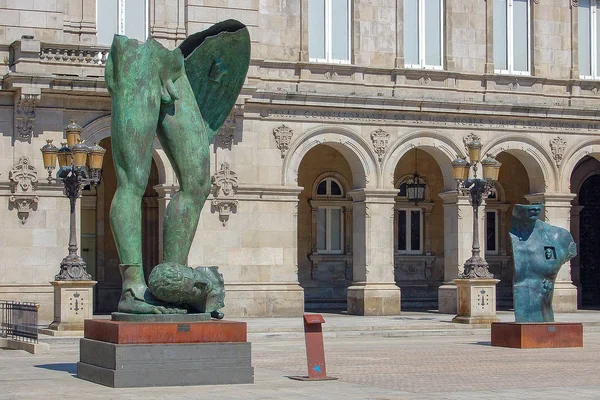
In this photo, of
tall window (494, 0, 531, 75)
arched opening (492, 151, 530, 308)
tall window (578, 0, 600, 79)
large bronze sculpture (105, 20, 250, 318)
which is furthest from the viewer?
arched opening (492, 151, 530, 308)

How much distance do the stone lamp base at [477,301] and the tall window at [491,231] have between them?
10.2 metres

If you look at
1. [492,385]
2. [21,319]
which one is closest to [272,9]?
[21,319]

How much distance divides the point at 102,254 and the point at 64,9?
24.6ft

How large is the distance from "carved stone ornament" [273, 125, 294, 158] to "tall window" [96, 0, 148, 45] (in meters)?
4.28

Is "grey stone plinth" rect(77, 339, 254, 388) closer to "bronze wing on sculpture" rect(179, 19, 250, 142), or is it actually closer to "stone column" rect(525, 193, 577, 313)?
"bronze wing on sculpture" rect(179, 19, 250, 142)

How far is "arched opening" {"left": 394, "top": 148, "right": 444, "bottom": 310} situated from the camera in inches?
1528

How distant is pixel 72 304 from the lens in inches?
1016

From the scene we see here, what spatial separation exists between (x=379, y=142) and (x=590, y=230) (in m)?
9.62

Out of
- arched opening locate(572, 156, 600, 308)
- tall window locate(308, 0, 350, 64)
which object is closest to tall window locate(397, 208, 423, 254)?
arched opening locate(572, 156, 600, 308)

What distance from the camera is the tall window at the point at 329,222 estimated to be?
124ft

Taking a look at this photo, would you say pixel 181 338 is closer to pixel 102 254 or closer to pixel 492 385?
pixel 492 385

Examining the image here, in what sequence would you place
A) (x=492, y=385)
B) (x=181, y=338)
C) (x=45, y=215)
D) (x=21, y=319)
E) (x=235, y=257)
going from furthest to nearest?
(x=235, y=257) < (x=45, y=215) < (x=21, y=319) < (x=492, y=385) < (x=181, y=338)

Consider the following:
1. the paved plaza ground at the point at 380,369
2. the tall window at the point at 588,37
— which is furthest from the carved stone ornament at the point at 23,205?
the tall window at the point at 588,37

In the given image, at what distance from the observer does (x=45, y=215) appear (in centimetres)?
3045
